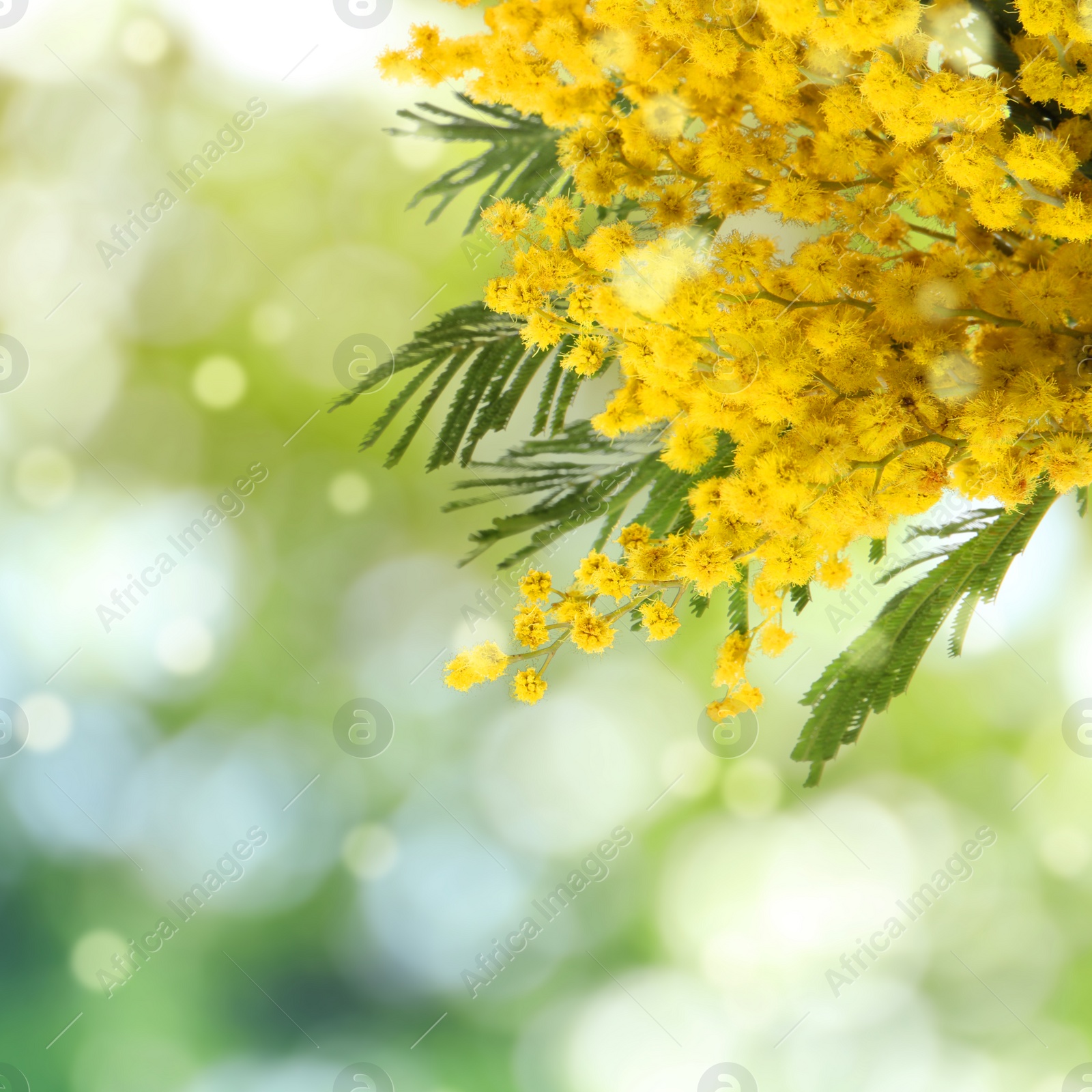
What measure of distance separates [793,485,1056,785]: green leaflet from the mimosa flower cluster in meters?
0.12

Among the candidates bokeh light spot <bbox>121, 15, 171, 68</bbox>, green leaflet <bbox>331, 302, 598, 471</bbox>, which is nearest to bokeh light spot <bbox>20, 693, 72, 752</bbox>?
bokeh light spot <bbox>121, 15, 171, 68</bbox>

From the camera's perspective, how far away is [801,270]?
0.52 meters

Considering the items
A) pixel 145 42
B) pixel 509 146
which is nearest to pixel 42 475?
pixel 145 42

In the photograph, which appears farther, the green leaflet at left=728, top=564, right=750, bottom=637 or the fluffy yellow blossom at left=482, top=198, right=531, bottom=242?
the green leaflet at left=728, top=564, right=750, bottom=637

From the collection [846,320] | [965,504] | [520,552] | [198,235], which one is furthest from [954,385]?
[198,235]

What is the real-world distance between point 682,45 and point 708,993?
7.20 ft

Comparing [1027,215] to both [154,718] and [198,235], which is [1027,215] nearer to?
[198,235]

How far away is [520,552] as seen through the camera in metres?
0.70

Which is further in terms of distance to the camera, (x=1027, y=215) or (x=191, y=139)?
(x=191, y=139)

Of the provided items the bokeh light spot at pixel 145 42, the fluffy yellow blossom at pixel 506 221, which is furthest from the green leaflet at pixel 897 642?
the bokeh light spot at pixel 145 42

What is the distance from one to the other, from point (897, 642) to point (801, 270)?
31cm

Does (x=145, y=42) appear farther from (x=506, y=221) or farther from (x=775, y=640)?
(x=775, y=640)

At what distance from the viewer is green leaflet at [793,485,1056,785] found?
676 mm

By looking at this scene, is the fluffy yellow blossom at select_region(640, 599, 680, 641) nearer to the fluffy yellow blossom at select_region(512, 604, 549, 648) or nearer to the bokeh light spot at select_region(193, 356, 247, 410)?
the fluffy yellow blossom at select_region(512, 604, 549, 648)
